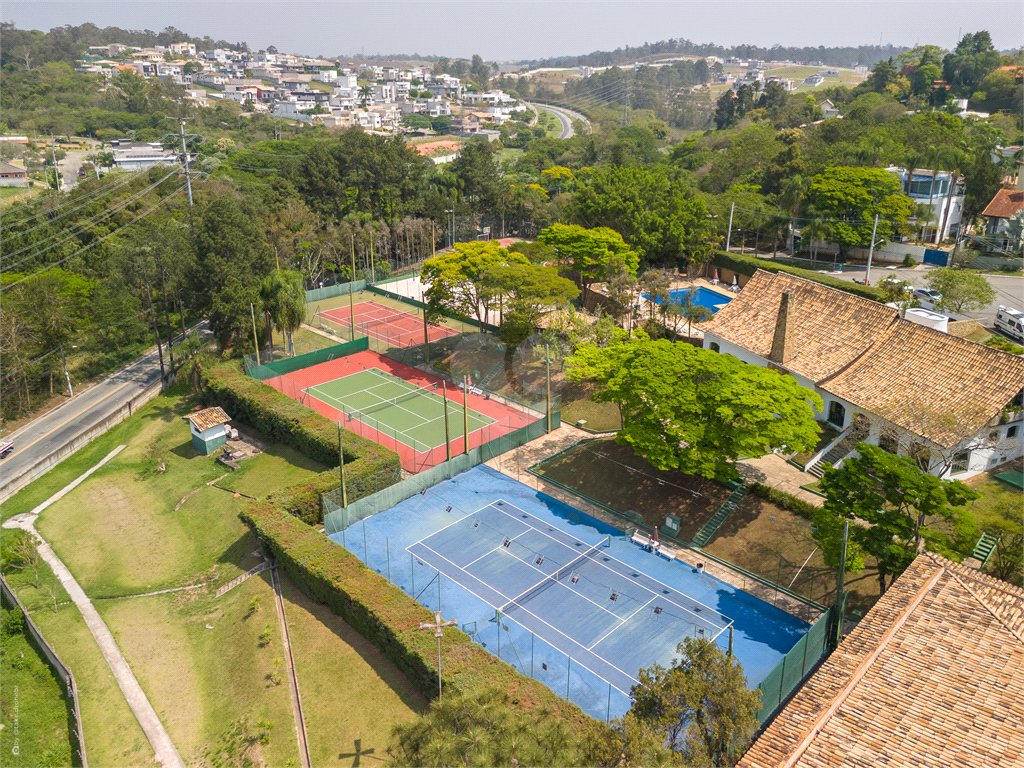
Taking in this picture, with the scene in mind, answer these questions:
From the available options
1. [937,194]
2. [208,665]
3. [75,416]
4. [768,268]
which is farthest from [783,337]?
[75,416]

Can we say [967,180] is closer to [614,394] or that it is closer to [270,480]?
[614,394]

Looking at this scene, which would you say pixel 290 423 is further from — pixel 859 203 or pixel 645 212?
pixel 859 203

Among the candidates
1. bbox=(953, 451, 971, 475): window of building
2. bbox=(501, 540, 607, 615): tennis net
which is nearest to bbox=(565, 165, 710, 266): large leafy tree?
bbox=(953, 451, 971, 475): window of building

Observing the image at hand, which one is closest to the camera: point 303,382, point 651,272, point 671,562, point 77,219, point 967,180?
point 671,562

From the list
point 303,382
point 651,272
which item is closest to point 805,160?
point 651,272

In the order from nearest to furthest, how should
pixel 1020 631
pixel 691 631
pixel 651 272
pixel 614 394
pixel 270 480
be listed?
pixel 1020 631
pixel 691 631
pixel 614 394
pixel 270 480
pixel 651 272

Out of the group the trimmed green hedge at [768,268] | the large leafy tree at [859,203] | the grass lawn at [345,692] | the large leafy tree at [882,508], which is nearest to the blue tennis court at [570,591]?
the grass lawn at [345,692]

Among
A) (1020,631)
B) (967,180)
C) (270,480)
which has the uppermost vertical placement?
(967,180)
